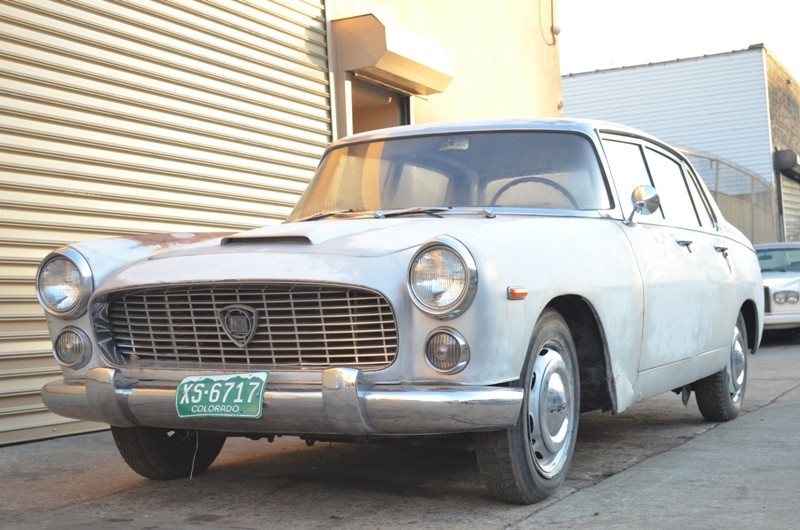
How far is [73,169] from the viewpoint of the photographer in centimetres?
688

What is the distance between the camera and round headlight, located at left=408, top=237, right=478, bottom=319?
3686mm

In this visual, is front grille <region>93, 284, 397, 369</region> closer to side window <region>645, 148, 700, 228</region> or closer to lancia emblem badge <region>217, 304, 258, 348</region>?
lancia emblem badge <region>217, 304, 258, 348</region>

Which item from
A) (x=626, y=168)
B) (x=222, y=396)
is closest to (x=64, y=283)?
(x=222, y=396)

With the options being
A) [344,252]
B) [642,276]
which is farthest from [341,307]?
[642,276]

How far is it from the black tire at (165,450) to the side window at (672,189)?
8.60 feet

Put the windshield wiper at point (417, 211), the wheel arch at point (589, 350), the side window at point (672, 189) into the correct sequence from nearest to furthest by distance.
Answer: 1. the wheel arch at point (589, 350)
2. the windshield wiper at point (417, 211)
3. the side window at point (672, 189)

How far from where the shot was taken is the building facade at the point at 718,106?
32.8m

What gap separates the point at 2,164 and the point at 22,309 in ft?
2.79

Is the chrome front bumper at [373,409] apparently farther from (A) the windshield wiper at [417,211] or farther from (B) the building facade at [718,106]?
(B) the building facade at [718,106]

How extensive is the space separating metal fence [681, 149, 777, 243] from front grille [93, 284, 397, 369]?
14062mm

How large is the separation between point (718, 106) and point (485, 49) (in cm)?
2233

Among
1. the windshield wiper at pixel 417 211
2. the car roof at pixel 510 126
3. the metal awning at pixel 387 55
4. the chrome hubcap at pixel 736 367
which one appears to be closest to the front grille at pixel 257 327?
the windshield wiper at pixel 417 211

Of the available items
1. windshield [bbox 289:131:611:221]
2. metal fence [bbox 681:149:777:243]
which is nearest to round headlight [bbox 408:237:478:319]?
windshield [bbox 289:131:611:221]

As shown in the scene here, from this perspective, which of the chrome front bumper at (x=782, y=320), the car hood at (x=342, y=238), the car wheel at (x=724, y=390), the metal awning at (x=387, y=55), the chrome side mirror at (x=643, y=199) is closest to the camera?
the car hood at (x=342, y=238)
